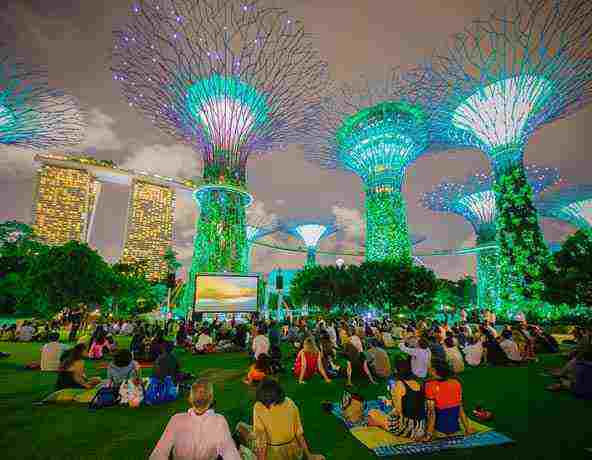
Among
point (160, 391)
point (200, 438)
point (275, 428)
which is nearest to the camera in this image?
point (200, 438)

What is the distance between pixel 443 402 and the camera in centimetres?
530

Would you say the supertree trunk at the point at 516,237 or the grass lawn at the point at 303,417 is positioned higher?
the supertree trunk at the point at 516,237

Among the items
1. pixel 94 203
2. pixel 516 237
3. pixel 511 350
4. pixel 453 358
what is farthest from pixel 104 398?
pixel 94 203

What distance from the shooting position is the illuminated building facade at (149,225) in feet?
434

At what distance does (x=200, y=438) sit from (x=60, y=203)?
131974 millimetres

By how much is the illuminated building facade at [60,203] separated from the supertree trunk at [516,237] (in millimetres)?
119151

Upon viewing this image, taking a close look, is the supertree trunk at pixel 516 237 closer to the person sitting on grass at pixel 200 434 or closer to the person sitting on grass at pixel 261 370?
the person sitting on grass at pixel 261 370

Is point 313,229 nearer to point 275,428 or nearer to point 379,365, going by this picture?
point 379,365

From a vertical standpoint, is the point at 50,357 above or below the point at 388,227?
below

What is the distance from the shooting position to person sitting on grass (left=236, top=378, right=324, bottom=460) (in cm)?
379

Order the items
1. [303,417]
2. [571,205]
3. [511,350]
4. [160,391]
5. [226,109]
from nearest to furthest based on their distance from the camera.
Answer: [303,417], [160,391], [511,350], [226,109], [571,205]

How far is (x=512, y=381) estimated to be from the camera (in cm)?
962

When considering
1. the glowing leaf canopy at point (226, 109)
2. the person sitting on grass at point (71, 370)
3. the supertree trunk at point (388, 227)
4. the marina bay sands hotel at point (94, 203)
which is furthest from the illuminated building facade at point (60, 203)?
the person sitting on grass at point (71, 370)

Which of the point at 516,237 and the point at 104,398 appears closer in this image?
the point at 104,398
